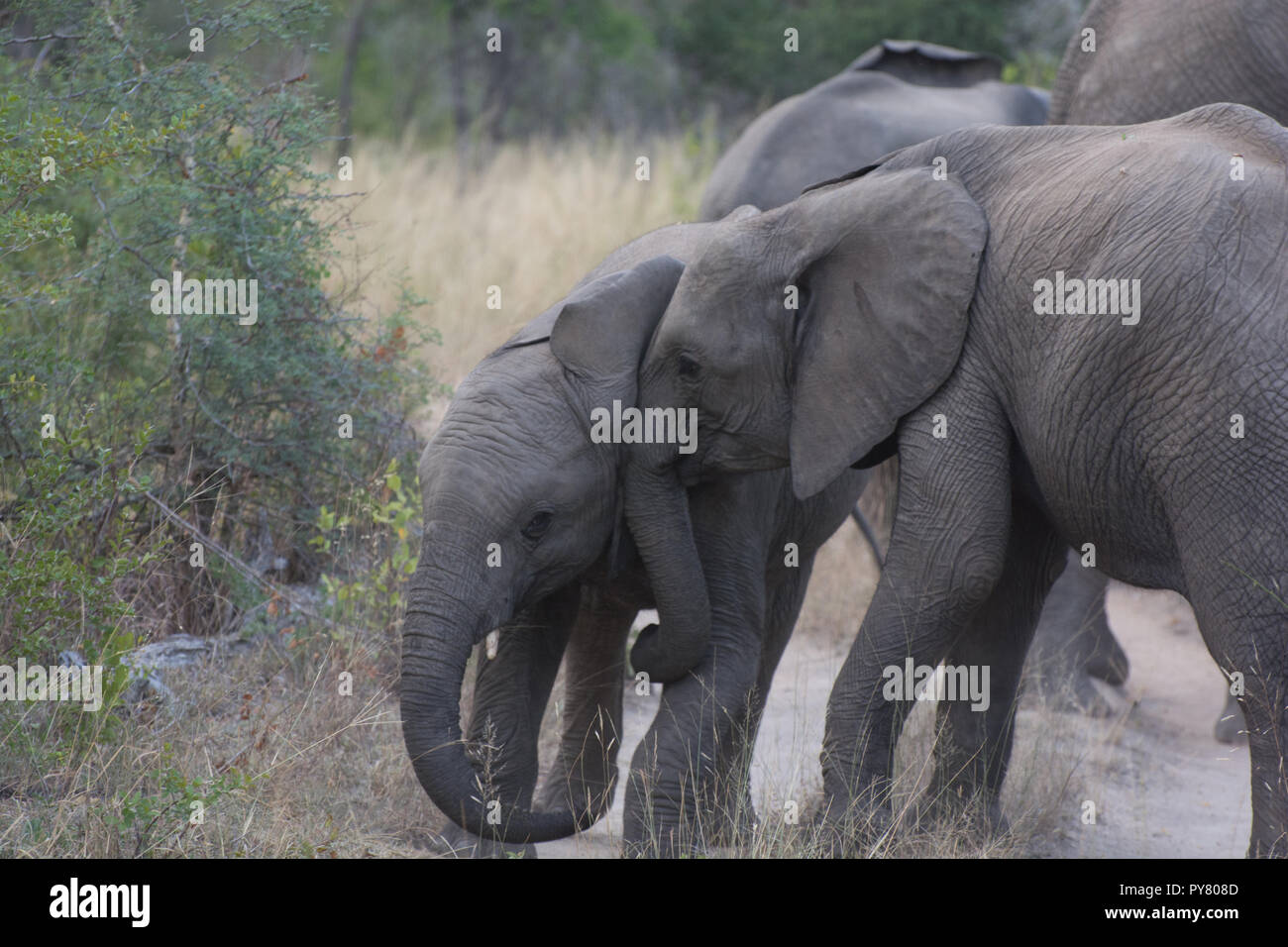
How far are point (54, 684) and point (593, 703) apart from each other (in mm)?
1866

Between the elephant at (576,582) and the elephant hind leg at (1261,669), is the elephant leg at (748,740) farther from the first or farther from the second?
the elephant hind leg at (1261,669)

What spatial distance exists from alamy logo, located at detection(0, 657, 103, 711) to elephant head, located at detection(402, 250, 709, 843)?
120 centimetres

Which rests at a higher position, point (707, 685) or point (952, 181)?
point (952, 181)

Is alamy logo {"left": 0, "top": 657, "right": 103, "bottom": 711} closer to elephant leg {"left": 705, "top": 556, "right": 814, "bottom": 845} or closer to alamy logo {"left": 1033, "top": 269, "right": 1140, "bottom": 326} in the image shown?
elephant leg {"left": 705, "top": 556, "right": 814, "bottom": 845}

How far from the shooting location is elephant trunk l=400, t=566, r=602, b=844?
15.1 ft

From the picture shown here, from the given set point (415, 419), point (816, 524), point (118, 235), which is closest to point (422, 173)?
point (415, 419)

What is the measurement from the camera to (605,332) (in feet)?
16.1

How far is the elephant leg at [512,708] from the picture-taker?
16.8ft

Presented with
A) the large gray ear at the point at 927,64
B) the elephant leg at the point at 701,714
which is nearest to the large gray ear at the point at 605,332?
the elephant leg at the point at 701,714

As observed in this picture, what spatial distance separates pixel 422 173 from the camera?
14586 mm

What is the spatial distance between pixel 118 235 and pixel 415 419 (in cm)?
189

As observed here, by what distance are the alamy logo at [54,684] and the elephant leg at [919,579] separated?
2.45 meters

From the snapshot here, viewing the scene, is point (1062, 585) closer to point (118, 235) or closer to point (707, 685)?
point (707, 685)

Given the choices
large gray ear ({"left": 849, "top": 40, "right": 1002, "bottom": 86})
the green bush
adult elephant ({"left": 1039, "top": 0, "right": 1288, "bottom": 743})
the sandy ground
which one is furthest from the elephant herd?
large gray ear ({"left": 849, "top": 40, "right": 1002, "bottom": 86})
